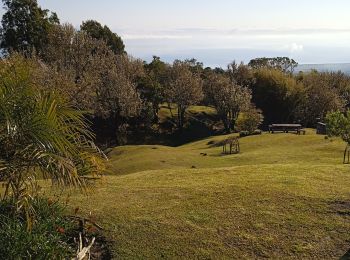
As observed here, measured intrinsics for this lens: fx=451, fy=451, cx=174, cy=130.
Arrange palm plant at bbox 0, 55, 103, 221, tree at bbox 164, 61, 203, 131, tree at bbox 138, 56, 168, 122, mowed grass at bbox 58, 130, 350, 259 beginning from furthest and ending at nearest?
tree at bbox 138, 56, 168, 122
tree at bbox 164, 61, 203, 131
mowed grass at bbox 58, 130, 350, 259
palm plant at bbox 0, 55, 103, 221

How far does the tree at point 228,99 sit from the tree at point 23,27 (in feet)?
88.7

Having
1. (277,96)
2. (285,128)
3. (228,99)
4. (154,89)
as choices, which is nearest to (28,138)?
(285,128)

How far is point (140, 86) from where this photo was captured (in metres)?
64.6

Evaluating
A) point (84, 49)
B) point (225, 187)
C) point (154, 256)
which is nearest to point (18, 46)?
point (84, 49)

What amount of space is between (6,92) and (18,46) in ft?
211

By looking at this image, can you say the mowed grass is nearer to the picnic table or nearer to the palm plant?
the palm plant

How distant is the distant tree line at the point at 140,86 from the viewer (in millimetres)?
Answer: 59219

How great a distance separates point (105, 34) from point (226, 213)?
72.1 m

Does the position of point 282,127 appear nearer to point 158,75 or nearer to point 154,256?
point 158,75

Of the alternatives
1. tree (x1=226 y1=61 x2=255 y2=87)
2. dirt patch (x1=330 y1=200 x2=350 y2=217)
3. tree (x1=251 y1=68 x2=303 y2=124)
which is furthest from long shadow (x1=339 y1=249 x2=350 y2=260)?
tree (x1=226 y1=61 x2=255 y2=87)

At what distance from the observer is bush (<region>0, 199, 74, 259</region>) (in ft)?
29.2

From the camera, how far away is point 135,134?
2425 inches

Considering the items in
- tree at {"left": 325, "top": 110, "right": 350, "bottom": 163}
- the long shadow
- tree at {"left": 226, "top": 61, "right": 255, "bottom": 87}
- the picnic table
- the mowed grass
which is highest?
tree at {"left": 226, "top": 61, "right": 255, "bottom": 87}

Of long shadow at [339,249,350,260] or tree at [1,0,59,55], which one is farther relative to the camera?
tree at [1,0,59,55]
